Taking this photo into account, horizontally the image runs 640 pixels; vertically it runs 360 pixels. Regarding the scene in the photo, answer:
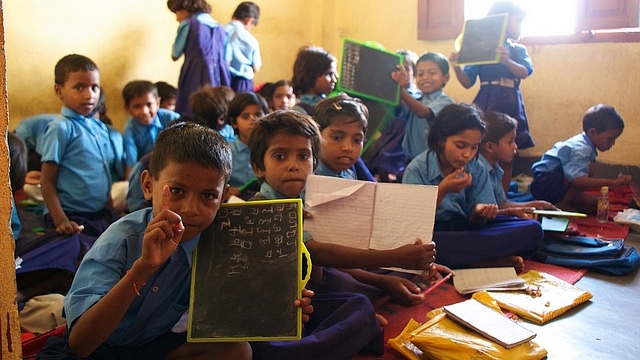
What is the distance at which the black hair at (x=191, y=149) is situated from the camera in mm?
1471

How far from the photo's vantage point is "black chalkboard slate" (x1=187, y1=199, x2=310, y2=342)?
59.4 inches

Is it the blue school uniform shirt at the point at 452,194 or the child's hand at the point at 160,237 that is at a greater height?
the child's hand at the point at 160,237

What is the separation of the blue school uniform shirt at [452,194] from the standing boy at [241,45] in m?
2.68

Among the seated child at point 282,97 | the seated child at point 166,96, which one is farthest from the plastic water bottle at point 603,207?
the seated child at point 166,96

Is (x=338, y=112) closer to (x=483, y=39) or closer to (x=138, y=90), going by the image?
(x=138, y=90)

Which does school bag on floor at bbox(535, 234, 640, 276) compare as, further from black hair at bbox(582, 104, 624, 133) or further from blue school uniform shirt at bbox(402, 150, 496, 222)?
black hair at bbox(582, 104, 624, 133)

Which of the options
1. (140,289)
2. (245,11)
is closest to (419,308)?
(140,289)

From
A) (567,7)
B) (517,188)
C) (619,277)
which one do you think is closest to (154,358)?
(619,277)

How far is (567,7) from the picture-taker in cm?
505

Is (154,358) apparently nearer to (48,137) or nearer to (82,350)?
(82,350)

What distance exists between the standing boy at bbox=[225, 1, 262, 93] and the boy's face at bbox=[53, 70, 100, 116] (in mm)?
2205

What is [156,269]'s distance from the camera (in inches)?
51.9

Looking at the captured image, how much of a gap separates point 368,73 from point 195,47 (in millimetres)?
1791

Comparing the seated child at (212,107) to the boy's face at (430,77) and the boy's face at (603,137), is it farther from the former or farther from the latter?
the boy's face at (603,137)
